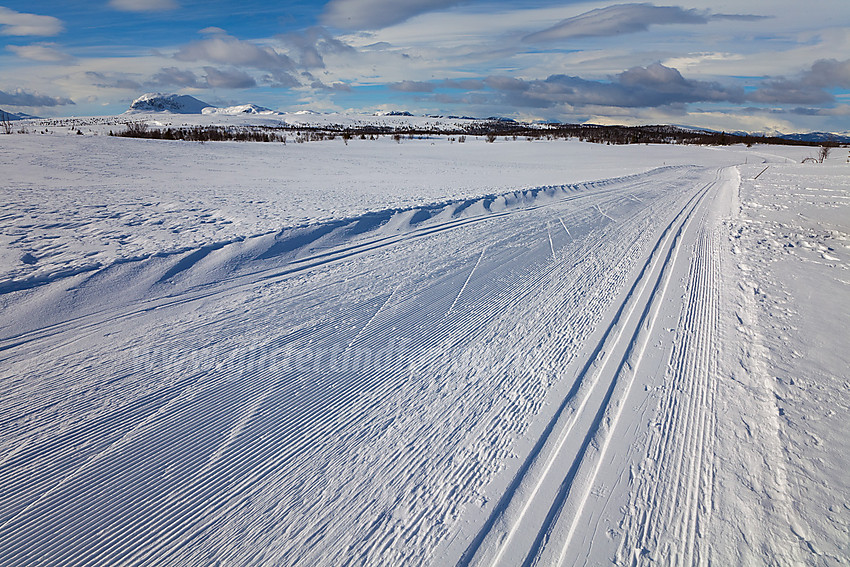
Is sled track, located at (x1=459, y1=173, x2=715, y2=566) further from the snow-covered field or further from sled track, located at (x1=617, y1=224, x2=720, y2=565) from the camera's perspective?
sled track, located at (x1=617, y1=224, x2=720, y2=565)

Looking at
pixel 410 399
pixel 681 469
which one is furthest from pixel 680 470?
pixel 410 399

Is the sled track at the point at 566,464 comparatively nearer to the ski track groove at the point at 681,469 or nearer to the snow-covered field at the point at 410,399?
the snow-covered field at the point at 410,399

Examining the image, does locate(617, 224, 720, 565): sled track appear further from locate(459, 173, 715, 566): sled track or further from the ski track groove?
locate(459, 173, 715, 566): sled track

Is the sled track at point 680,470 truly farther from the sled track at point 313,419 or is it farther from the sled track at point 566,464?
the sled track at point 566,464

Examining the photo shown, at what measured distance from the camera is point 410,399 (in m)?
3.10

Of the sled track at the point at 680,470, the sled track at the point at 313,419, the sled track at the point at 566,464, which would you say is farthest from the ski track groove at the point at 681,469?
the sled track at the point at 566,464

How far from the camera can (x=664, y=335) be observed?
4.06 m

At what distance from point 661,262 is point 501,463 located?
16.2ft

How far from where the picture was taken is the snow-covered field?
214 cm

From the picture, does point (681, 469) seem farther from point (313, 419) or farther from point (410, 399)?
point (313, 419)

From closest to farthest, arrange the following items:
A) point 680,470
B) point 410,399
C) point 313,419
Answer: point 680,470 < point 313,419 < point 410,399

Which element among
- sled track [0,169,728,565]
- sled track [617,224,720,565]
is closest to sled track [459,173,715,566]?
sled track [0,169,728,565]

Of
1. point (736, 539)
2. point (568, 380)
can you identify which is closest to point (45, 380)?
point (568, 380)

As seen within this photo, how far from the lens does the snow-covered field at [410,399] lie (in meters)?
2.14
